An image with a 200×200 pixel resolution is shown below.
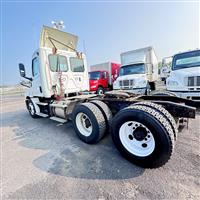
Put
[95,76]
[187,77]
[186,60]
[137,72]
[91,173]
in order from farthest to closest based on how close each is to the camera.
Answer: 1. [95,76]
2. [137,72]
3. [186,60]
4. [187,77]
5. [91,173]

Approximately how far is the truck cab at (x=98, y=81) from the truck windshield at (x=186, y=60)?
631 cm

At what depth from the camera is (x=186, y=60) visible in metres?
6.37

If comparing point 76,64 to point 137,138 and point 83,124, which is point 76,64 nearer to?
point 83,124

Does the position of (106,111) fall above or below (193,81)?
below

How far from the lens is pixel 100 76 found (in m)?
12.0

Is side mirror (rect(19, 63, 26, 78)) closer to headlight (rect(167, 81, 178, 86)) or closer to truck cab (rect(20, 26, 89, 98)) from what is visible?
truck cab (rect(20, 26, 89, 98))

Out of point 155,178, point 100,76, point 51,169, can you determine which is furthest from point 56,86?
point 100,76

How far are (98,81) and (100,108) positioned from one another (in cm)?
861

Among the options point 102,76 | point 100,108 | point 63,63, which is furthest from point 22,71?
point 102,76

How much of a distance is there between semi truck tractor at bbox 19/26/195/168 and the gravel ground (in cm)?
25

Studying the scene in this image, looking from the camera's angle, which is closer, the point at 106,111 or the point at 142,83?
the point at 106,111

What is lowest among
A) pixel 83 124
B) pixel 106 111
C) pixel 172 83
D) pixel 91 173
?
pixel 91 173

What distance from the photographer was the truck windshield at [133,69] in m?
8.62

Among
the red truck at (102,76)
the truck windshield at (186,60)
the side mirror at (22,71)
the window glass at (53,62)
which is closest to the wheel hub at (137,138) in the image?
the window glass at (53,62)
